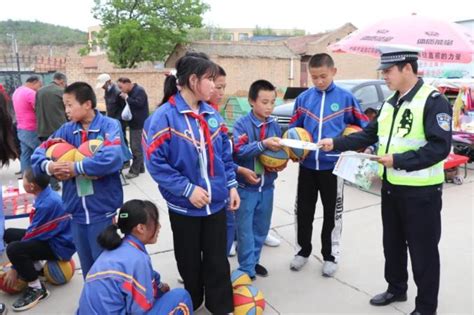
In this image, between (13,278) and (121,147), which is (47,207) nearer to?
(13,278)

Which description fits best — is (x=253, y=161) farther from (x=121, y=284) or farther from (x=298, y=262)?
(x=121, y=284)

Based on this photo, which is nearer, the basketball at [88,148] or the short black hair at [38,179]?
the basketball at [88,148]

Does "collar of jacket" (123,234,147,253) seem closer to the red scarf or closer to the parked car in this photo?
the red scarf

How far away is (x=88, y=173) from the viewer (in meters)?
3.04

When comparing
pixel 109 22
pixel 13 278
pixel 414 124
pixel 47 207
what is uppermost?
pixel 109 22

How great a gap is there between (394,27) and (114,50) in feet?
73.1

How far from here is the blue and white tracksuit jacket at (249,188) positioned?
12.2 ft

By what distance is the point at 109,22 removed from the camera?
26656mm

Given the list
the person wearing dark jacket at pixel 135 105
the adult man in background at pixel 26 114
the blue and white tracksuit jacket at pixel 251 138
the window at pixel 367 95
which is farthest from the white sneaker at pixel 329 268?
the window at pixel 367 95

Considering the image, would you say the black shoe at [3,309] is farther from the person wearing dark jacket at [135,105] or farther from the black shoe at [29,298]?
the person wearing dark jacket at [135,105]

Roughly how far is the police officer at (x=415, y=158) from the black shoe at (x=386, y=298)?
30 centimetres

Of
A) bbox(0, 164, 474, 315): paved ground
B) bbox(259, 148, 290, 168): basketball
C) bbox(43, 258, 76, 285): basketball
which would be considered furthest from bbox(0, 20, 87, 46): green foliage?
bbox(259, 148, 290, 168): basketball

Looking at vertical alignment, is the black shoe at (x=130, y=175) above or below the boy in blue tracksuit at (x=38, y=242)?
below

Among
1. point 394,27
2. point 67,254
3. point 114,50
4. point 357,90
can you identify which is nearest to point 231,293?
point 67,254
